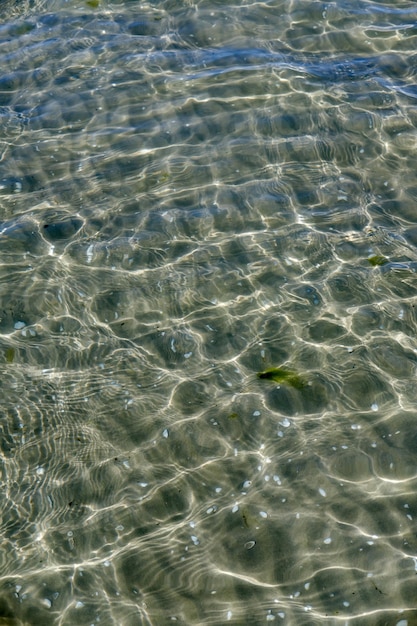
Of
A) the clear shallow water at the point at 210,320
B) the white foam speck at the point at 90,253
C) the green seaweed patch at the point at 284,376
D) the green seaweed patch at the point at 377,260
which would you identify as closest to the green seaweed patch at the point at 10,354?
the clear shallow water at the point at 210,320

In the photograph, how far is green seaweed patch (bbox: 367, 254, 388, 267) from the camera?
6.77m

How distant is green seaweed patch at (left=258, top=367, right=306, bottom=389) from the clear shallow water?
57mm

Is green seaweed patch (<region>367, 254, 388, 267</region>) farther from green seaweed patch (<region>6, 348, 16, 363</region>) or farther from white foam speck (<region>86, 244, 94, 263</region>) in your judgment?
green seaweed patch (<region>6, 348, 16, 363</region>)

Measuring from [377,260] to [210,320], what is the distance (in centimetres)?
173

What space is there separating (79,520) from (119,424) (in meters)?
0.85

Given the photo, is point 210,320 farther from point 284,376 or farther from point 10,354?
point 10,354

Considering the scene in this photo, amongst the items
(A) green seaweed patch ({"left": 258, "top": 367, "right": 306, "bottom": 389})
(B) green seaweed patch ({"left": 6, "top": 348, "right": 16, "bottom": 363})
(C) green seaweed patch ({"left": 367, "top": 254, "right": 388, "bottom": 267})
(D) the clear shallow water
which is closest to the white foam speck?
(D) the clear shallow water

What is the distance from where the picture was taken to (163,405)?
18.9 feet

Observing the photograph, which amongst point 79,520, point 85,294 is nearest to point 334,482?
point 79,520

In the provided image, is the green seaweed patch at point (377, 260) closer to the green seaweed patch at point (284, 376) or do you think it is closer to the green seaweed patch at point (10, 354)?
the green seaweed patch at point (284, 376)

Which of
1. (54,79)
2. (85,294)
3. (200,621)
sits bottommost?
(200,621)

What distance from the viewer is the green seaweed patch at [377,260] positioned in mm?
6773

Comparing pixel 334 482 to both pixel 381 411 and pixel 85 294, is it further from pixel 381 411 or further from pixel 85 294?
pixel 85 294

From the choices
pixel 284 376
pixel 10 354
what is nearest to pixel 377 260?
pixel 284 376
